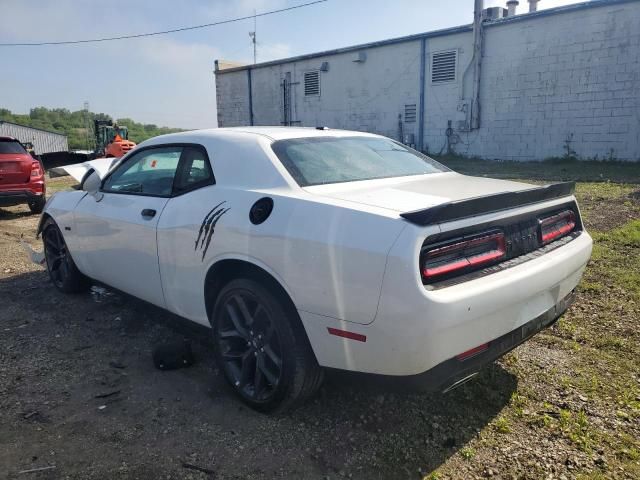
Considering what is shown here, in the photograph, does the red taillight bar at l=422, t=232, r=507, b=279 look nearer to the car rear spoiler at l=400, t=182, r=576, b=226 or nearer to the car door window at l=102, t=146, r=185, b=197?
the car rear spoiler at l=400, t=182, r=576, b=226

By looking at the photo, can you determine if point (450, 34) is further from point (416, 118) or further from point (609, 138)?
point (609, 138)

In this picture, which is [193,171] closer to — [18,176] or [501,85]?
[18,176]

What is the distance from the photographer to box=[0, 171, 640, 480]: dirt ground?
241 cm

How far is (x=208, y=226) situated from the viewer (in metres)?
2.96

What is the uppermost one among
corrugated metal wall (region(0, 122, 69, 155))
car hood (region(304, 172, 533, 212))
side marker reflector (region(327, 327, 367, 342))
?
corrugated metal wall (region(0, 122, 69, 155))

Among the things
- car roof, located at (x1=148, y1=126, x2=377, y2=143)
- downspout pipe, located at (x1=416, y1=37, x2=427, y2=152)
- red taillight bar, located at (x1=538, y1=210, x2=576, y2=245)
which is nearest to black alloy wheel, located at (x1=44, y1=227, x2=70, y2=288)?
car roof, located at (x1=148, y1=126, x2=377, y2=143)

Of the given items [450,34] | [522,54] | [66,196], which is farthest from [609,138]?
[66,196]

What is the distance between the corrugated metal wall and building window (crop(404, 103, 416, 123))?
37200 millimetres

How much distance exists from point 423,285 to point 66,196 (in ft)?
12.5

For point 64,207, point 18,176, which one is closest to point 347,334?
point 64,207

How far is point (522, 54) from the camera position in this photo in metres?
16.0

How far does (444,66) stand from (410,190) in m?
16.7

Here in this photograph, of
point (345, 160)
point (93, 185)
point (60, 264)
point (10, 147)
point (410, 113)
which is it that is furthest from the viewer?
point (410, 113)

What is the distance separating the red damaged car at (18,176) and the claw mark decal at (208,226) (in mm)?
7817
